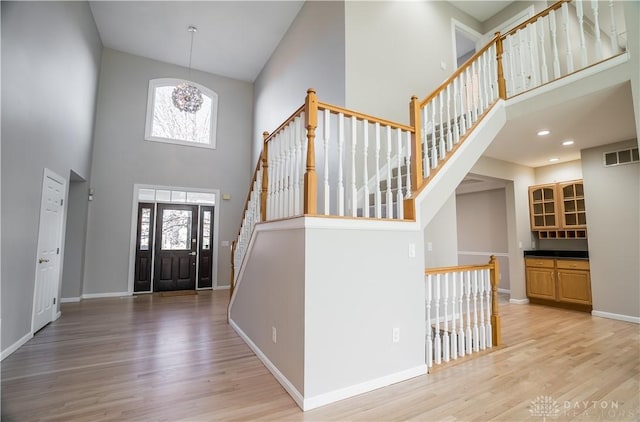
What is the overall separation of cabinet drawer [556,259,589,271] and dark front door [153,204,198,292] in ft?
24.3

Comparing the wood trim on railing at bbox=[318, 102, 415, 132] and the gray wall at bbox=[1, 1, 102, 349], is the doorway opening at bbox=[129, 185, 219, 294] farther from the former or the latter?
the wood trim on railing at bbox=[318, 102, 415, 132]

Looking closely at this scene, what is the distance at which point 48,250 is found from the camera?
412cm

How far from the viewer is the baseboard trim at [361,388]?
2221 millimetres

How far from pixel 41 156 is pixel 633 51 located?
648cm

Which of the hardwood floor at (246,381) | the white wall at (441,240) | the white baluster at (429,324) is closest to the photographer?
the hardwood floor at (246,381)

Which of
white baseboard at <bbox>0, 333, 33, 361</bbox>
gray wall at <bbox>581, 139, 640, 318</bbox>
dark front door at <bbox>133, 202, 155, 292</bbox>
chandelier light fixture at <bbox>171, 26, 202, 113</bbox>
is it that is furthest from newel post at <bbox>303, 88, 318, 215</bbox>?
→ dark front door at <bbox>133, 202, 155, 292</bbox>

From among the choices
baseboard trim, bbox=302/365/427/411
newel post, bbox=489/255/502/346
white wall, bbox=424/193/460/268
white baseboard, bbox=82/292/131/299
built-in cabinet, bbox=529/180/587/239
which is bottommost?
baseboard trim, bbox=302/365/427/411

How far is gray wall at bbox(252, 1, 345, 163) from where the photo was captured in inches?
177

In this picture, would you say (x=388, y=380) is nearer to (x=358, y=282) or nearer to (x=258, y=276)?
(x=358, y=282)

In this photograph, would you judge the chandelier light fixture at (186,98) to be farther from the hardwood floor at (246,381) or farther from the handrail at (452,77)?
the handrail at (452,77)

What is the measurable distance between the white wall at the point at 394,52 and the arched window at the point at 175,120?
4.12 meters

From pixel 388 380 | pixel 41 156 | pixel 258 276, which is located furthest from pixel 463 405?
pixel 41 156

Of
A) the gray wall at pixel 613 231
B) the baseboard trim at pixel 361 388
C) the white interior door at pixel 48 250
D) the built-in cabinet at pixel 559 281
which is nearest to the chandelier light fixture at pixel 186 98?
the white interior door at pixel 48 250

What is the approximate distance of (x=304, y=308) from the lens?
2.23 meters
